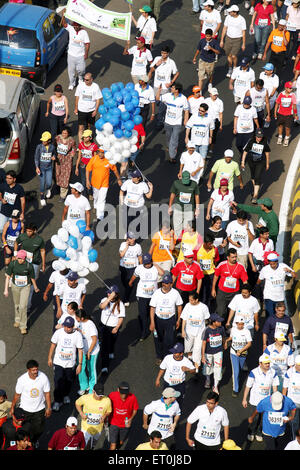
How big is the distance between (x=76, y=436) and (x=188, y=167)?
313 inches

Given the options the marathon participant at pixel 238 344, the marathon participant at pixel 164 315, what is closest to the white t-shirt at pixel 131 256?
the marathon participant at pixel 164 315

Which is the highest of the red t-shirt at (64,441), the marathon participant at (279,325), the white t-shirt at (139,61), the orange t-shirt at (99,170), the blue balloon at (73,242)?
the white t-shirt at (139,61)

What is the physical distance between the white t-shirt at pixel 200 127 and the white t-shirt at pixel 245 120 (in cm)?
78

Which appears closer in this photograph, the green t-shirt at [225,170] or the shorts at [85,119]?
the green t-shirt at [225,170]

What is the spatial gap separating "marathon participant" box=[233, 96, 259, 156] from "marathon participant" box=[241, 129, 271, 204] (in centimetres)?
72

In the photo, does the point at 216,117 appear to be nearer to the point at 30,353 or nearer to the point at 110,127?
the point at 110,127

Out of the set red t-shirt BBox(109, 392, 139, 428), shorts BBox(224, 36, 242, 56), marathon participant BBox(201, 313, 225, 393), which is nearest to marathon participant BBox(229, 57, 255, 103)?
shorts BBox(224, 36, 242, 56)

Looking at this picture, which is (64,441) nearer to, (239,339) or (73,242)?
(239,339)

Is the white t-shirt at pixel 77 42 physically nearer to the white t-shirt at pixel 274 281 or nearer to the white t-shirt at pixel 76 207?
the white t-shirt at pixel 76 207

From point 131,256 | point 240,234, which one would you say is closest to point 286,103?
point 240,234

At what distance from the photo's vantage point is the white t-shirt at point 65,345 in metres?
17.3

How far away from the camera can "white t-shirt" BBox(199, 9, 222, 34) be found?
27.4 m

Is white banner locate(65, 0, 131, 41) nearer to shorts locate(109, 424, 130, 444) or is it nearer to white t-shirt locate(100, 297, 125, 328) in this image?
white t-shirt locate(100, 297, 125, 328)

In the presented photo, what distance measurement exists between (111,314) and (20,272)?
73.6 inches
